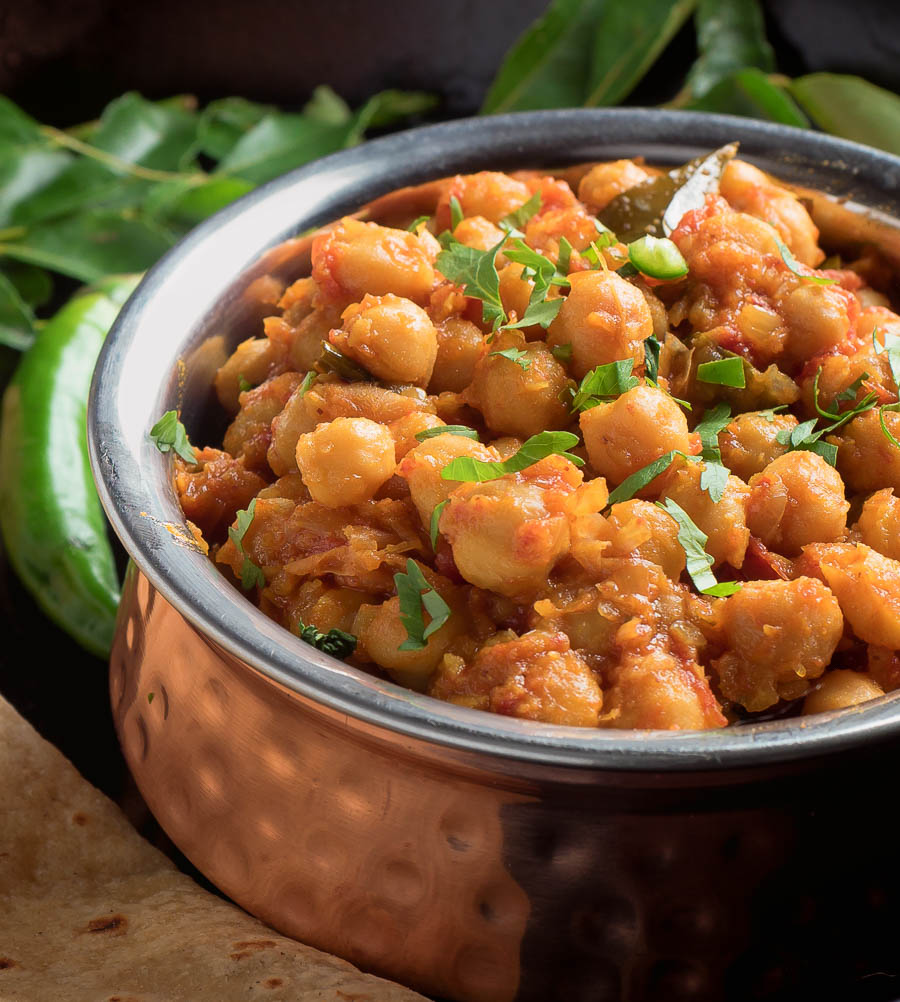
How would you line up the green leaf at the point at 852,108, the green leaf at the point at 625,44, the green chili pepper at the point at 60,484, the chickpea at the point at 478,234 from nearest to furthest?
the chickpea at the point at 478,234, the green chili pepper at the point at 60,484, the green leaf at the point at 852,108, the green leaf at the point at 625,44

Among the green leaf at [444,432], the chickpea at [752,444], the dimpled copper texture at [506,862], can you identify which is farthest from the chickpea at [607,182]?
the dimpled copper texture at [506,862]

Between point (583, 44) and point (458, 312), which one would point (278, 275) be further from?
point (583, 44)

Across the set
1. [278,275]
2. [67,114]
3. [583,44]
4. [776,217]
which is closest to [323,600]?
[278,275]

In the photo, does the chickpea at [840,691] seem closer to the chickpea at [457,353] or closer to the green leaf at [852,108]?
the chickpea at [457,353]

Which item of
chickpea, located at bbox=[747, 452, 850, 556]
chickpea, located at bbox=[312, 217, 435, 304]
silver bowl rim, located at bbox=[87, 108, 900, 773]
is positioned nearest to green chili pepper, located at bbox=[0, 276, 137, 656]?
silver bowl rim, located at bbox=[87, 108, 900, 773]

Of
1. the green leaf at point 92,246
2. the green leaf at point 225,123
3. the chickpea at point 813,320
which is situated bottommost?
the green leaf at point 92,246

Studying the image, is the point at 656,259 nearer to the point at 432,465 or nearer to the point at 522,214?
the point at 522,214

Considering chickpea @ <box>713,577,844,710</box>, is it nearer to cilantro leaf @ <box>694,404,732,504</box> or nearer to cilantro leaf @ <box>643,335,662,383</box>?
cilantro leaf @ <box>694,404,732,504</box>
